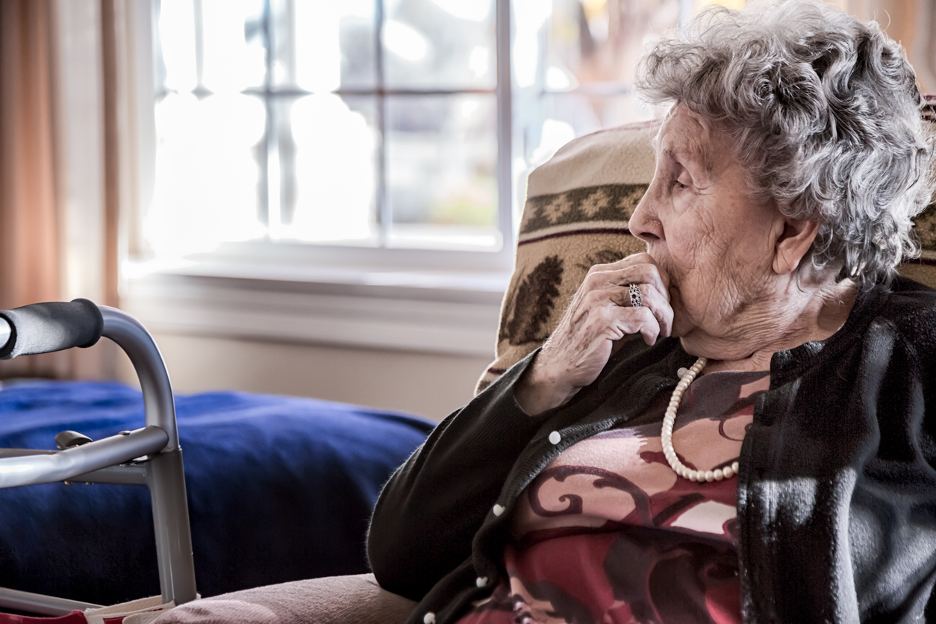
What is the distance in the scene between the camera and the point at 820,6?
40.9 inches

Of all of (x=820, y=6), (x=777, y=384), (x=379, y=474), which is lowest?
(x=379, y=474)

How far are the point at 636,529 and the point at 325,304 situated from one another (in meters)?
1.55

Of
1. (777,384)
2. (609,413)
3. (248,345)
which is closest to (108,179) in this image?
(248,345)

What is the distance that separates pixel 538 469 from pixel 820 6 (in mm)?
626

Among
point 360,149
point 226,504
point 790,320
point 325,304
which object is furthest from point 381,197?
point 790,320

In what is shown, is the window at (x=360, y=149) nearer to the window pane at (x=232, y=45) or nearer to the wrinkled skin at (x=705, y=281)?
the window pane at (x=232, y=45)

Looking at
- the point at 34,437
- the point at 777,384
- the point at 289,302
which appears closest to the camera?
the point at 777,384

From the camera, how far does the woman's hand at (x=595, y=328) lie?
1004mm

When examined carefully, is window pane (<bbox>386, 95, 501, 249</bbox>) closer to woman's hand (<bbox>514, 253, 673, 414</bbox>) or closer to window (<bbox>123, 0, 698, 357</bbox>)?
window (<bbox>123, 0, 698, 357</bbox>)

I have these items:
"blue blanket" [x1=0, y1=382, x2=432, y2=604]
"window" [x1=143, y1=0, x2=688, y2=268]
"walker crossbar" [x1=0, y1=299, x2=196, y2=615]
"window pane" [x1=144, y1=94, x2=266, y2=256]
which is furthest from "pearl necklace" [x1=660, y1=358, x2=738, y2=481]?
"window pane" [x1=144, y1=94, x2=266, y2=256]

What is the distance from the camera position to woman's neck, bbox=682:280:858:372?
1020mm

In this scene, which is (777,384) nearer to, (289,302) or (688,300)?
(688,300)

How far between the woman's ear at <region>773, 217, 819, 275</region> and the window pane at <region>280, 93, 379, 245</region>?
5.53ft

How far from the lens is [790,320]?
1.02 metres
